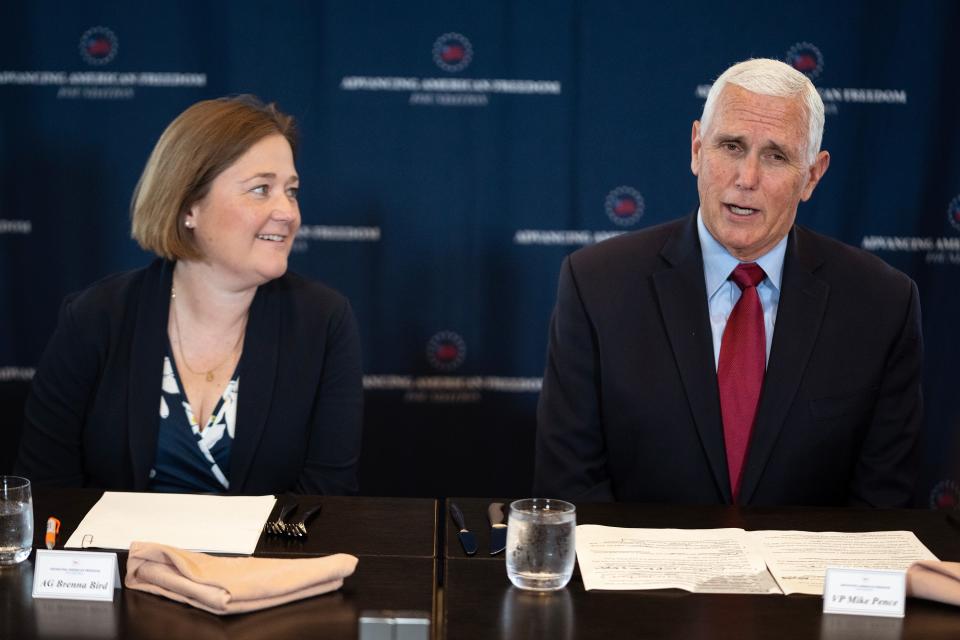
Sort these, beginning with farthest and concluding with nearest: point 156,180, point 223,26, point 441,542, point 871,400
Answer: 1. point 223,26
2. point 156,180
3. point 871,400
4. point 441,542

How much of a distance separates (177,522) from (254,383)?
76 centimetres

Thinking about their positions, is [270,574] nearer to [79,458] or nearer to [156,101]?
[79,458]

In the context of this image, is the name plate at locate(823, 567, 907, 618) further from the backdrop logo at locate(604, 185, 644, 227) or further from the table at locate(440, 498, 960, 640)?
the backdrop logo at locate(604, 185, 644, 227)

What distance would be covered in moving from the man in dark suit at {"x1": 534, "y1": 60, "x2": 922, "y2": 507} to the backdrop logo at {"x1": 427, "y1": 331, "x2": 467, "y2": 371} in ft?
4.34

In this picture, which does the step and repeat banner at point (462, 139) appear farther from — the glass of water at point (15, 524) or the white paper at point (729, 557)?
the glass of water at point (15, 524)

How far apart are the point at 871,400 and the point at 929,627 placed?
3.40 ft

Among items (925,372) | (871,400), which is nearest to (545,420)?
(871,400)

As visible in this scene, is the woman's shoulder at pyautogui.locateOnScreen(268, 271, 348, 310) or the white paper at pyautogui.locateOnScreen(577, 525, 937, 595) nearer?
the white paper at pyautogui.locateOnScreen(577, 525, 937, 595)

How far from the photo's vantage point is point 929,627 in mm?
1618

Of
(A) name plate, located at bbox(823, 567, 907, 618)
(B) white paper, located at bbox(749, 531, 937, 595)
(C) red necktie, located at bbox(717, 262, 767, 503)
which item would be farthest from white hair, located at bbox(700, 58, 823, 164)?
(A) name plate, located at bbox(823, 567, 907, 618)

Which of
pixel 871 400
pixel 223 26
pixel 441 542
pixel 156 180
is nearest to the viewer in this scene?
pixel 441 542

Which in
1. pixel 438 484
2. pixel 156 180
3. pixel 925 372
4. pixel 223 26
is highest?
pixel 223 26

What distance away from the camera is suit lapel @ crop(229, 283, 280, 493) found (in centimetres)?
265

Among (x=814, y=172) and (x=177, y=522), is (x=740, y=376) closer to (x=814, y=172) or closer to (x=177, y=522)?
(x=814, y=172)
